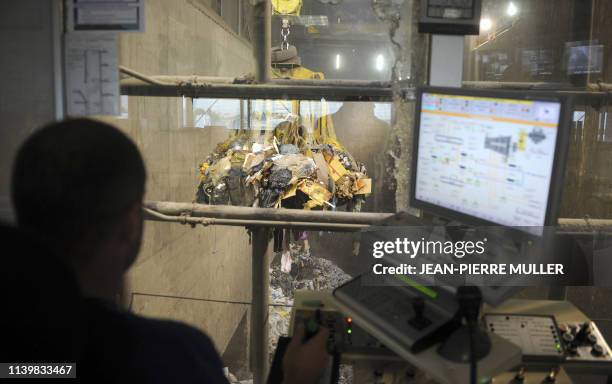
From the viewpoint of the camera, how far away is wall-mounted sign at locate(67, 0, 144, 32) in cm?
185

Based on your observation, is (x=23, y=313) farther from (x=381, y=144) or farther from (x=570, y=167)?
(x=570, y=167)

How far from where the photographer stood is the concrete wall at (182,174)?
2164 mm

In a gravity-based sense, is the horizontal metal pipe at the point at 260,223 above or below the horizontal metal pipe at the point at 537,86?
below

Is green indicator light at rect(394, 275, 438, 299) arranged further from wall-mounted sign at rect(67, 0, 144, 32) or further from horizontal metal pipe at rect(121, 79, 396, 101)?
wall-mounted sign at rect(67, 0, 144, 32)

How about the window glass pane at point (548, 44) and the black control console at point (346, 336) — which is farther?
the window glass pane at point (548, 44)

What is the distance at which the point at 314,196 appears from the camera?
2068 mm

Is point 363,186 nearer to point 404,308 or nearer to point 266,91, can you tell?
point 266,91

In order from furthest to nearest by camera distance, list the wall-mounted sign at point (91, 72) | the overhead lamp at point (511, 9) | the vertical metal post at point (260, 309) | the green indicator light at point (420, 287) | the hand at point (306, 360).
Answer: the vertical metal post at point (260, 309) → the overhead lamp at point (511, 9) → the wall-mounted sign at point (91, 72) → the green indicator light at point (420, 287) → the hand at point (306, 360)

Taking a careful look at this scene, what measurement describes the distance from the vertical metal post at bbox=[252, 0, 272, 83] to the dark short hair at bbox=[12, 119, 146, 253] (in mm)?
1254

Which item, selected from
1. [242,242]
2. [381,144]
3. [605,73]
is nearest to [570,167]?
[605,73]

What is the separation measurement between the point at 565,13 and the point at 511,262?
128 cm

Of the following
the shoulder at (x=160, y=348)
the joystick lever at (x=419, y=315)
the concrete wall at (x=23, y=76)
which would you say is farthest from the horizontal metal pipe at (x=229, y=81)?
the shoulder at (x=160, y=348)

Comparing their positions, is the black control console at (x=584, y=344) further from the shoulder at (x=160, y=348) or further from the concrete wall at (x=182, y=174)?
the concrete wall at (x=182, y=174)

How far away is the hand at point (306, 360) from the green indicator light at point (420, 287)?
0.26 meters
